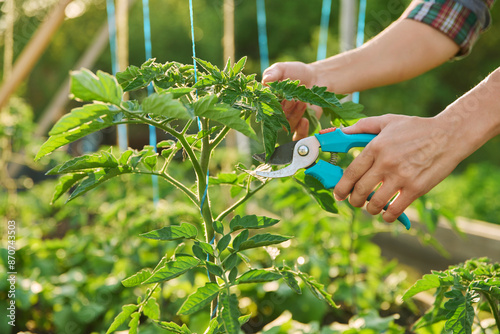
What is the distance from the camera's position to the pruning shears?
2.96 feet

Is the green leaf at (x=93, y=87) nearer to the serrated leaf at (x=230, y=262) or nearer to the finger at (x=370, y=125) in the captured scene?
the serrated leaf at (x=230, y=262)

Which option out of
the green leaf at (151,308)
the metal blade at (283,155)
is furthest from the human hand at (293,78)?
the green leaf at (151,308)

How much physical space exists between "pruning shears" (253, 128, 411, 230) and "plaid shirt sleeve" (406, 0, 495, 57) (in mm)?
620

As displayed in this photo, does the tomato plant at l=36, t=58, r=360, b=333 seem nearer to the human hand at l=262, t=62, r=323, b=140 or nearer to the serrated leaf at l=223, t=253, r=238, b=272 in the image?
the serrated leaf at l=223, t=253, r=238, b=272

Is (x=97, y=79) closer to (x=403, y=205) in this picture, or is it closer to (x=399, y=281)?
(x=403, y=205)

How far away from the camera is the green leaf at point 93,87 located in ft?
1.97

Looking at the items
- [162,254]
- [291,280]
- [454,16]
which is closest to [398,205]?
[291,280]

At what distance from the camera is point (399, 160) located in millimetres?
873

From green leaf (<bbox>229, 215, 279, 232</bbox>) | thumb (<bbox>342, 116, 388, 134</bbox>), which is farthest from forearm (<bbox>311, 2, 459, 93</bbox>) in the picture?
green leaf (<bbox>229, 215, 279, 232</bbox>)

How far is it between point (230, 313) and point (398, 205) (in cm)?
40

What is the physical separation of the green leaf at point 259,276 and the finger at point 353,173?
223mm

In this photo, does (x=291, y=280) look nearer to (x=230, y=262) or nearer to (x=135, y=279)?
(x=230, y=262)

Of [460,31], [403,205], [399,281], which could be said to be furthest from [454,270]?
[399,281]

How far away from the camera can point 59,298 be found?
64.6 inches
